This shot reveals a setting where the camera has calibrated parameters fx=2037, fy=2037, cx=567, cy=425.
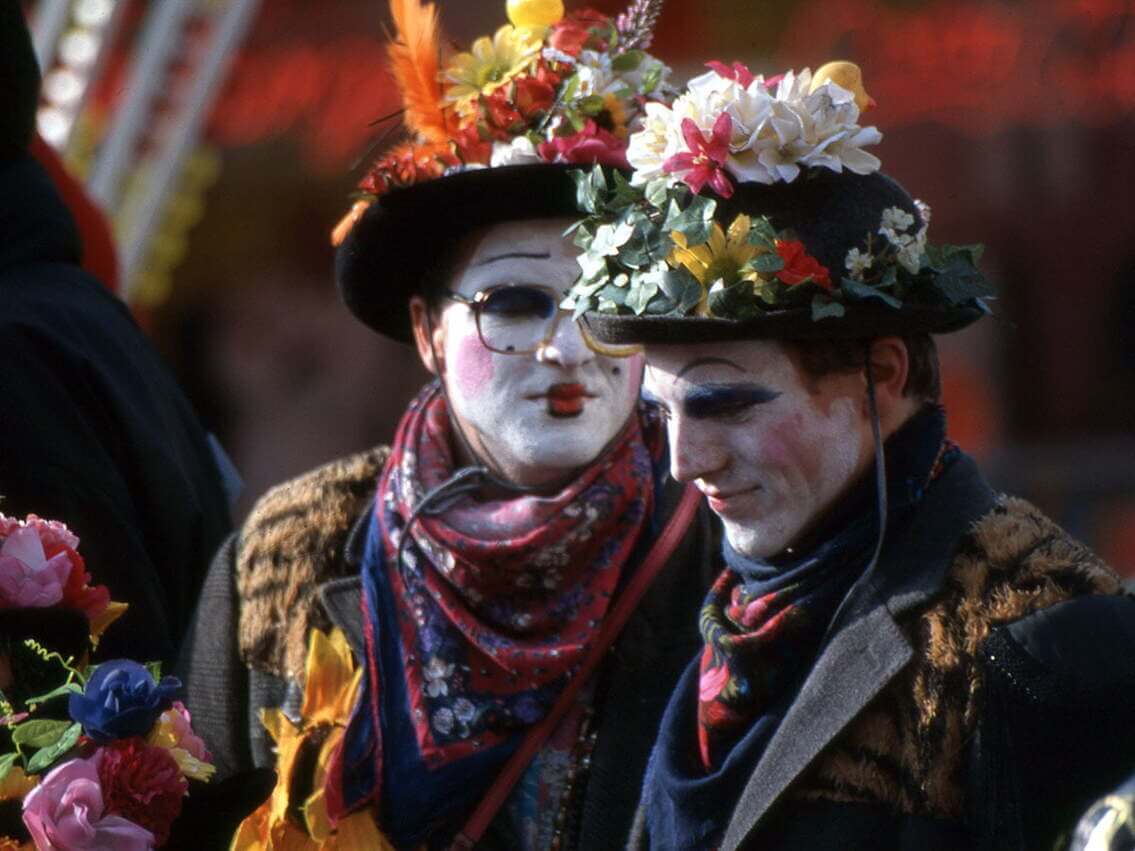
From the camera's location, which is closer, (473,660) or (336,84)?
(473,660)

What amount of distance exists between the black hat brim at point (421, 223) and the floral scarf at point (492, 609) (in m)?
0.42

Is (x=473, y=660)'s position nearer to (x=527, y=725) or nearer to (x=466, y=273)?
(x=527, y=725)

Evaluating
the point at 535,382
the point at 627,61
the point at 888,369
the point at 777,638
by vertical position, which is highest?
the point at 627,61

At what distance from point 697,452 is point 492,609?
75cm

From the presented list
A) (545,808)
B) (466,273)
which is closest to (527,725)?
(545,808)

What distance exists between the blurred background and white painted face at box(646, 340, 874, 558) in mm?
5530

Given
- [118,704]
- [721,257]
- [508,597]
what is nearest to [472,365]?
[508,597]

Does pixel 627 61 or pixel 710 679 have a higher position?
pixel 627 61

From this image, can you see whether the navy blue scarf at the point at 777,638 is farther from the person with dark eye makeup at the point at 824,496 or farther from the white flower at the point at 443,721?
the white flower at the point at 443,721

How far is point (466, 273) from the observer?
3.41 m

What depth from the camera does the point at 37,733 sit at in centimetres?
246

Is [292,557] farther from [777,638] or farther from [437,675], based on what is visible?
[777,638]

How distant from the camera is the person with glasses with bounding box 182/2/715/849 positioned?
126 inches

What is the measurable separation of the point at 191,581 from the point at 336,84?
530 centimetres
